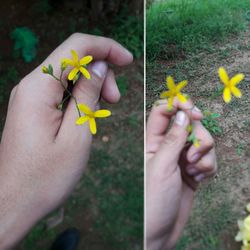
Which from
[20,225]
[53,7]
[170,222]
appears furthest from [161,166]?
[53,7]

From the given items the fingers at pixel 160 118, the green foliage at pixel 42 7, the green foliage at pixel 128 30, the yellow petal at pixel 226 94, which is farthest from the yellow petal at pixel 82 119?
the green foliage at pixel 42 7

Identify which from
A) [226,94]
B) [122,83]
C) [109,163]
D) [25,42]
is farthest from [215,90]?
[25,42]

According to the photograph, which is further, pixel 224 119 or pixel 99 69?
pixel 99 69

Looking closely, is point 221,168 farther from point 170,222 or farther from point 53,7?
point 53,7

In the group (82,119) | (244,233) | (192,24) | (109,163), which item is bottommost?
(109,163)

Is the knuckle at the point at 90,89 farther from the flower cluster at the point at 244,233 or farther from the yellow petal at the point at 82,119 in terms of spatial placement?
the flower cluster at the point at 244,233

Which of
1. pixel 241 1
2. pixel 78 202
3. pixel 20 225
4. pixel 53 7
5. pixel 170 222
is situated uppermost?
pixel 241 1

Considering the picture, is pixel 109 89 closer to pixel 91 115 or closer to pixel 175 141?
pixel 91 115

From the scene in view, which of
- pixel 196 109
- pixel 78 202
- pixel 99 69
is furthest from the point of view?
pixel 78 202
